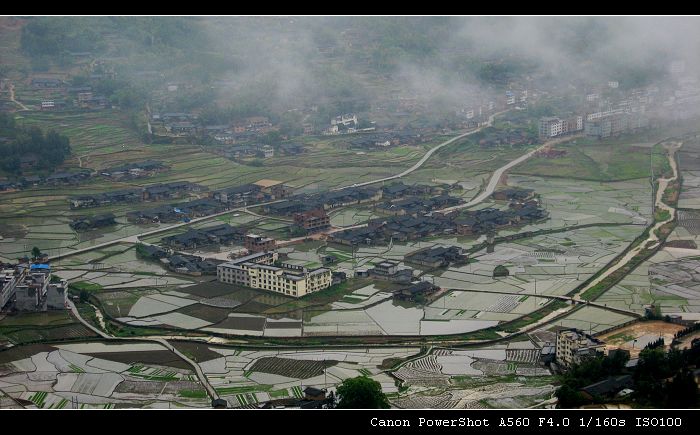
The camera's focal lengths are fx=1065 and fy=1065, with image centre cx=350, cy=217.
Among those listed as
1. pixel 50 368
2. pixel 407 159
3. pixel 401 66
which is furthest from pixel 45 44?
pixel 50 368

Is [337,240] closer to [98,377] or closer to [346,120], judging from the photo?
[98,377]

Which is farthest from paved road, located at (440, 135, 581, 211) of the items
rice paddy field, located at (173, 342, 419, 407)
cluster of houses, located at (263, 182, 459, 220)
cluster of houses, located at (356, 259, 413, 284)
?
rice paddy field, located at (173, 342, 419, 407)

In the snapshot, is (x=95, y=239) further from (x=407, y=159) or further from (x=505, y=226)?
(x=407, y=159)

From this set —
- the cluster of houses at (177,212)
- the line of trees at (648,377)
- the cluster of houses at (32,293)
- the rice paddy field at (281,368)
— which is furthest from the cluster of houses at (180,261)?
the line of trees at (648,377)

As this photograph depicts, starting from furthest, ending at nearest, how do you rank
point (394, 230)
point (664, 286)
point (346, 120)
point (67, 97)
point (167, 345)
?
point (346, 120), point (67, 97), point (394, 230), point (664, 286), point (167, 345)

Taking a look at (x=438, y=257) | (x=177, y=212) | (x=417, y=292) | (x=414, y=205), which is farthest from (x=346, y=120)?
(x=417, y=292)
